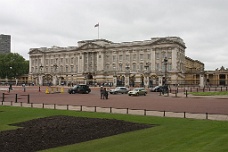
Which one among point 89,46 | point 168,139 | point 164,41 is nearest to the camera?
point 168,139

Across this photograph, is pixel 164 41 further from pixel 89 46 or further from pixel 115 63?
pixel 89 46

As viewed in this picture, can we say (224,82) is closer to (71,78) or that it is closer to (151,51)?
(151,51)

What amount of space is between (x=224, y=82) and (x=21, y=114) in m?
104

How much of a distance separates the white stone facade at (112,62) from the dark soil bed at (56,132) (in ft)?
292

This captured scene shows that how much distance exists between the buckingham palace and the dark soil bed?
8771 cm

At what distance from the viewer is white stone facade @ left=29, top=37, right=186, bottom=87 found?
4628 inches

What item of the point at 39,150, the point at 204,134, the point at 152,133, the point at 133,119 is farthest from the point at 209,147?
the point at 133,119

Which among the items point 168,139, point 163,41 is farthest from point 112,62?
point 168,139

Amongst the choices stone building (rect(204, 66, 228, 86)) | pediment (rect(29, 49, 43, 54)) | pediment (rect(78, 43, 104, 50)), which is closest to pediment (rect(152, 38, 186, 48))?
stone building (rect(204, 66, 228, 86))

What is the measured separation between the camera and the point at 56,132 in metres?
17.1

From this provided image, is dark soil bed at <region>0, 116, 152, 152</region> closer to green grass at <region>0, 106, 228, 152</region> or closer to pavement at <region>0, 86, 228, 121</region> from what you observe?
green grass at <region>0, 106, 228, 152</region>

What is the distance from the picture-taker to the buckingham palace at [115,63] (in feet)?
385

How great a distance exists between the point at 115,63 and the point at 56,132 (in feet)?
384

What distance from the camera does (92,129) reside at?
1780 centimetres
